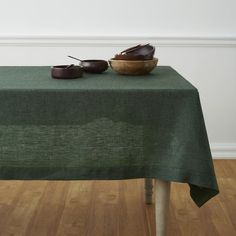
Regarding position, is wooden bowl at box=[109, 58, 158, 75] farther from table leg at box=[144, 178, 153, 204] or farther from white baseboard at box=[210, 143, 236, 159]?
white baseboard at box=[210, 143, 236, 159]

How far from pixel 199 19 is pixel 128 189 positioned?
126 centimetres

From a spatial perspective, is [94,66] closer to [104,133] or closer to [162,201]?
[104,133]

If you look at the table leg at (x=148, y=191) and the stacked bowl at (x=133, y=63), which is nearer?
the stacked bowl at (x=133, y=63)

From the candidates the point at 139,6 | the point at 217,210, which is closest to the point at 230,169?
the point at 217,210

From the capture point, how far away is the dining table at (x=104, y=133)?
1.43m

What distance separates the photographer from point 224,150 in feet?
9.96

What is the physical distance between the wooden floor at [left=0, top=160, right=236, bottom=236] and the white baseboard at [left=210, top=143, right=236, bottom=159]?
435 millimetres

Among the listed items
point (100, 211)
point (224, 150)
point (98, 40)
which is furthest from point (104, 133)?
point (224, 150)

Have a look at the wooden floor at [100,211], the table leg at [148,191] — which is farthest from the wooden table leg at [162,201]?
the table leg at [148,191]

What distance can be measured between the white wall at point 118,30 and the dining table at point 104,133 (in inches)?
57.8

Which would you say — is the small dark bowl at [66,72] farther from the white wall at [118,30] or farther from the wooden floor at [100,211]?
the white wall at [118,30]

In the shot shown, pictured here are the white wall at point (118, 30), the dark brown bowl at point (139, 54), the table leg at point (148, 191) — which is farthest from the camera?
the white wall at point (118, 30)

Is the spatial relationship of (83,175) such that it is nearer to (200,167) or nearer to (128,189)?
(200,167)

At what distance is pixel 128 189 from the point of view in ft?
8.05
